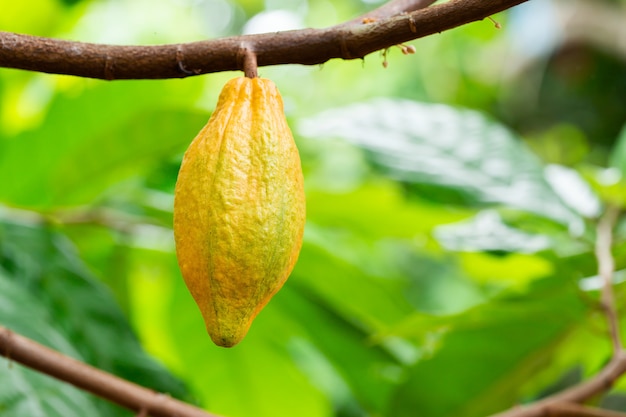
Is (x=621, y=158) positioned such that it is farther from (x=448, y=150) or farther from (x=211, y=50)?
(x=211, y=50)

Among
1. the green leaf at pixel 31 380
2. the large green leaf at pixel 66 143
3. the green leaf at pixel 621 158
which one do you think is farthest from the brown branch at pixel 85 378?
the green leaf at pixel 621 158

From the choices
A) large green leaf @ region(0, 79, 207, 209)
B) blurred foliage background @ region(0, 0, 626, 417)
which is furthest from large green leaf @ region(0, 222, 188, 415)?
large green leaf @ region(0, 79, 207, 209)

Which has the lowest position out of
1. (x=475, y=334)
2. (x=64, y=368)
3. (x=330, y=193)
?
(x=475, y=334)

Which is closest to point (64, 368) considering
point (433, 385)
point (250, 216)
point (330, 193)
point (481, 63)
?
point (250, 216)

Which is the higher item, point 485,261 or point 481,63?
point 485,261

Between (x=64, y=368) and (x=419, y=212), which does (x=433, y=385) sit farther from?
(x=64, y=368)

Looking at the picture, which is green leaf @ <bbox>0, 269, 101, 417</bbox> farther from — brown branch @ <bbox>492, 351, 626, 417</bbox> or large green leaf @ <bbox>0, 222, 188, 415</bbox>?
brown branch @ <bbox>492, 351, 626, 417</bbox>

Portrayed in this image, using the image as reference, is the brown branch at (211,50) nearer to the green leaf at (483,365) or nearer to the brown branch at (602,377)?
the brown branch at (602,377)
